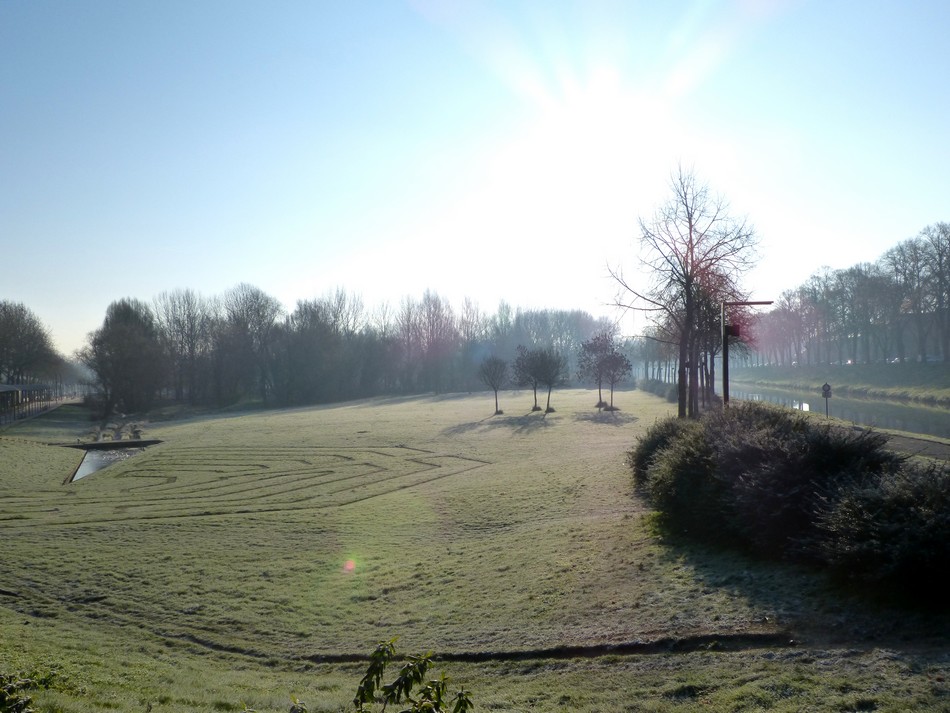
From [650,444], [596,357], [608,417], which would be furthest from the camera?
[596,357]

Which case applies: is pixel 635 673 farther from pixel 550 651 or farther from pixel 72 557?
pixel 72 557

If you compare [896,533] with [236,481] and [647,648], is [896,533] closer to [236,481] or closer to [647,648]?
[647,648]

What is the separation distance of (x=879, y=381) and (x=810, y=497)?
64.7 m

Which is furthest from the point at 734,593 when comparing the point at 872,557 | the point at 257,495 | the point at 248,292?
the point at 248,292

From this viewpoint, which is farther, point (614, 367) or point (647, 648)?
point (614, 367)

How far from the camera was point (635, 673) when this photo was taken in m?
6.84

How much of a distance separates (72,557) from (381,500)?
862 centimetres

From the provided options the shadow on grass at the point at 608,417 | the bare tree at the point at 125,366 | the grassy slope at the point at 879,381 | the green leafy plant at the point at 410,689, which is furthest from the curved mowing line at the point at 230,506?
the bare tree at the point at 125,366

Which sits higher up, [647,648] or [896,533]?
[896,533]

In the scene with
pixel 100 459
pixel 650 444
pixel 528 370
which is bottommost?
pixel 100 459

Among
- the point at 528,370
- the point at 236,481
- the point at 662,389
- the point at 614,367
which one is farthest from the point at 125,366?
the point at 662,389

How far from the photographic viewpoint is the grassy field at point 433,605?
637cm

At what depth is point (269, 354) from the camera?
89250mm

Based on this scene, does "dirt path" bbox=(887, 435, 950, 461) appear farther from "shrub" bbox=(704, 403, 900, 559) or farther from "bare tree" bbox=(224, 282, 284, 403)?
"bare tree" bbox=(224, 282, 284, 403)
